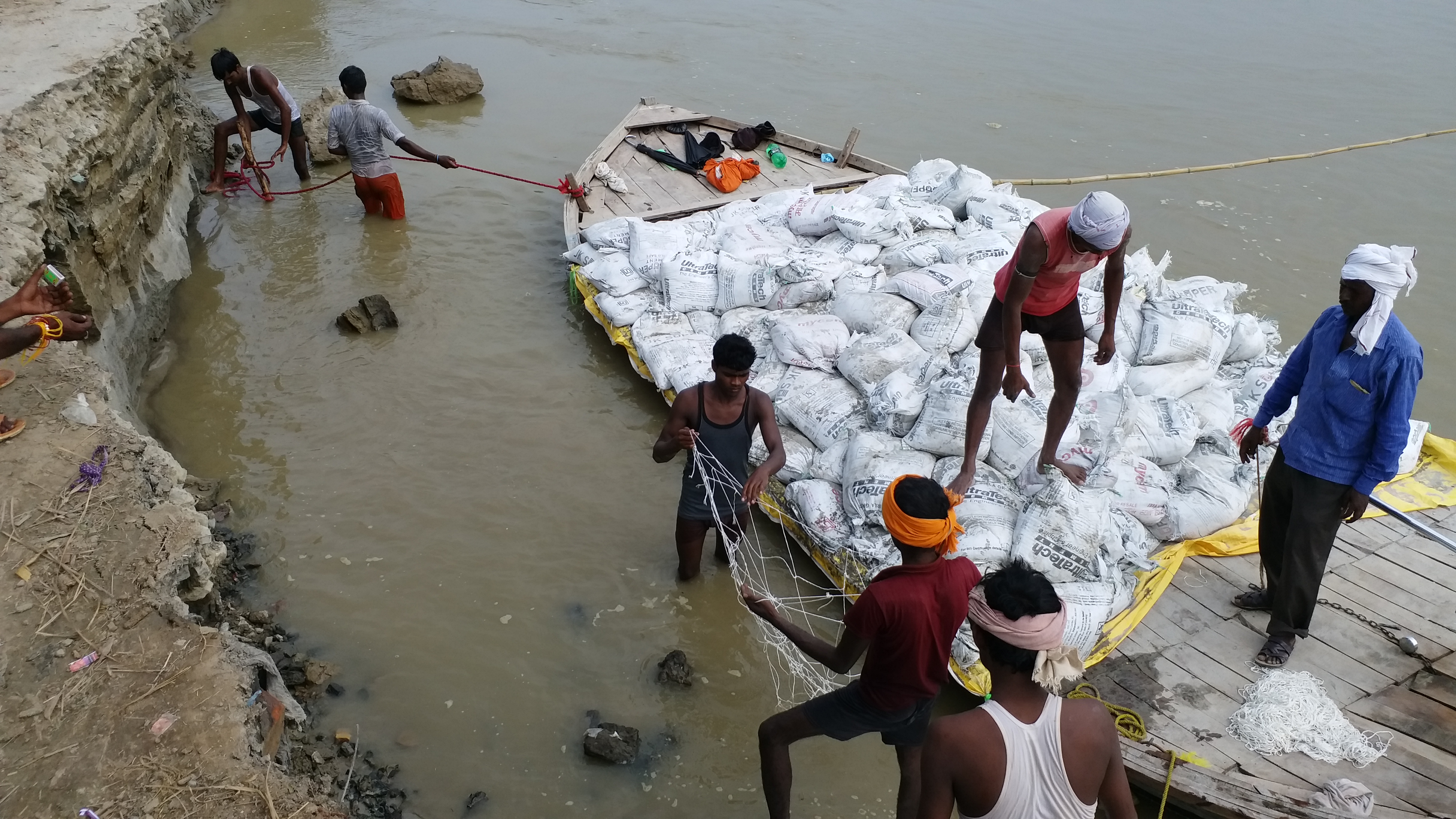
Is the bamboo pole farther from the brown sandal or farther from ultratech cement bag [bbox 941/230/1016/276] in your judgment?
the brown sandal

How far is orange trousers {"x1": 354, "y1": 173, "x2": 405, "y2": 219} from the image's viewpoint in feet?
23.3

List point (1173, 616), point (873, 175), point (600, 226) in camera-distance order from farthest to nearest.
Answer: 1. point (873, 175)
2. point (600, 226)
3. point (1173, 616)

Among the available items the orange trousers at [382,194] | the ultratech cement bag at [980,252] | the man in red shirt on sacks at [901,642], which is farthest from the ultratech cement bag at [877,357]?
the orange trousers at [382,194]

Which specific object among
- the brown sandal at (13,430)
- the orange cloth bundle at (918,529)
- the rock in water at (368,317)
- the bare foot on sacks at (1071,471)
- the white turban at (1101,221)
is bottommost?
the rock in water at (368,317)

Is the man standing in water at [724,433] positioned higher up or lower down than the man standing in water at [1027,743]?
lower down

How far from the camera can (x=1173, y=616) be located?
3.67 metres

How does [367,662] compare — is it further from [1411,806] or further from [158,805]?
[1411,806]

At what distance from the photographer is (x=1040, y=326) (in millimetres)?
3734

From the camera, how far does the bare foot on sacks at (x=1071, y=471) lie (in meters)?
3.88

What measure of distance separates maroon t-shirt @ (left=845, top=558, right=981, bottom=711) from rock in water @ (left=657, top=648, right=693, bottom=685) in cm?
137

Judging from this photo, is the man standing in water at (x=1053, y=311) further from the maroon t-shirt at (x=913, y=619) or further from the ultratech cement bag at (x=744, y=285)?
the ultratech cement bag at (x=744, y=285)

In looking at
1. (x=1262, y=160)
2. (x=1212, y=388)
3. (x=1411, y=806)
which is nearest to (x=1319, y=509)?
(x=1411, y=806)

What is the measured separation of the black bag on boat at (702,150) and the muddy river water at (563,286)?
1.21 meters

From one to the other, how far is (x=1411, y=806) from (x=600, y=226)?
5083 mm
